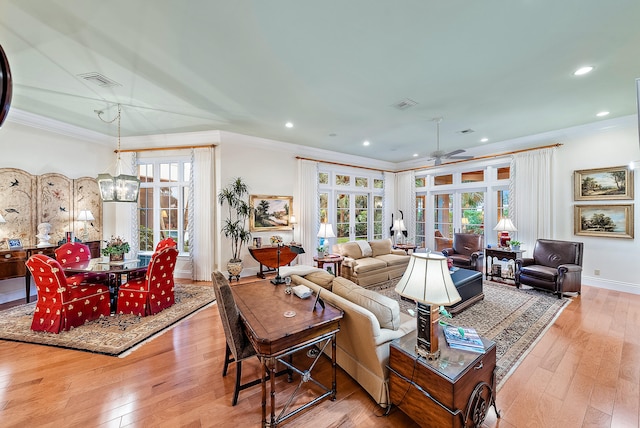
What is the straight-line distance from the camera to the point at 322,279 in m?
2.62

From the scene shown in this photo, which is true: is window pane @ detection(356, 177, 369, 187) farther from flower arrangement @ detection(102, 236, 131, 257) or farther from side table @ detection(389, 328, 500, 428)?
side table @ detection(389, 328, 500, 428)

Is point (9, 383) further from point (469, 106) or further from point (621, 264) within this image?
point (621, 264)

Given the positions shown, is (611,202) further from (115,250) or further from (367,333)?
(115,250)

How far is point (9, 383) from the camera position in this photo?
2137 millimetres

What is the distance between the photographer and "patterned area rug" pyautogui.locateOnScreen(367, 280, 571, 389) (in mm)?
2594

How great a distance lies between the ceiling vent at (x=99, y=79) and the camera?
297 centimetres

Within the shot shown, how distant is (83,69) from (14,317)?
11.4 feet

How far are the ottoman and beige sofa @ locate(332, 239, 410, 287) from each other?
1.32m

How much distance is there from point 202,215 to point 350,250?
327 centimetres

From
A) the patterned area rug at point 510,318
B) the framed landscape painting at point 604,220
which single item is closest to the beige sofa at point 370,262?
the patterned area rug at point 510,318

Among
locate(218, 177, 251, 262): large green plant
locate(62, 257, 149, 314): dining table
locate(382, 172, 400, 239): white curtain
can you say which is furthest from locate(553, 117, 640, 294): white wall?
locate(62, 257, 149, 314): dining table

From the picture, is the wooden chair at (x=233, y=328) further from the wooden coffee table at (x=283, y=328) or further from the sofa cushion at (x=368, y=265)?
the sofa cushion at (x=368, y=265)

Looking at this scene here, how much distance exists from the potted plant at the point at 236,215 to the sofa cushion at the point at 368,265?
2.41 m

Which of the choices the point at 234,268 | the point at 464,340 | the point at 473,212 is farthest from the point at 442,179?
the point at 464,340
